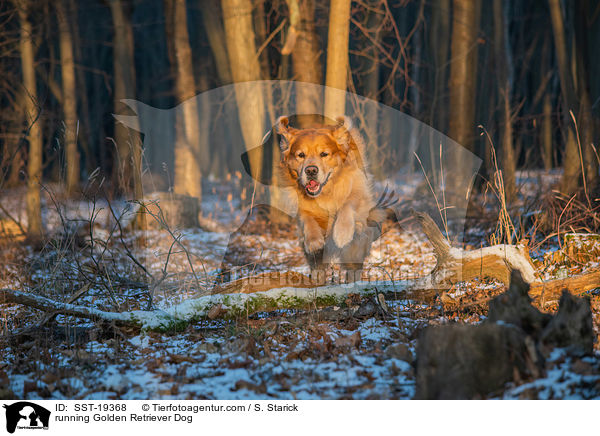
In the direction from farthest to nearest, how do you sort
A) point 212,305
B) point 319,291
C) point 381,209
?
point 381,209 → point 319,291 → point 212,305

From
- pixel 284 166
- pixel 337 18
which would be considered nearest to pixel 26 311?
pixel 284 166

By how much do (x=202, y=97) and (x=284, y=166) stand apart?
12179 millimetres

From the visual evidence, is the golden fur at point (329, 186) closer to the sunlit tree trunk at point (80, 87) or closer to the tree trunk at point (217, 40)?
the tree trunk at point (217, 40)

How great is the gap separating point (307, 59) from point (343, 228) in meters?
3.91

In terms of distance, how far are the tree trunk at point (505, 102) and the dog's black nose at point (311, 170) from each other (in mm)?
4139

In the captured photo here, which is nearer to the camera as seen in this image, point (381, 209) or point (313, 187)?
point (313, 187)

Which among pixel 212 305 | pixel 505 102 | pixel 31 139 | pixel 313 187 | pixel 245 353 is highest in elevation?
pixel 505 102

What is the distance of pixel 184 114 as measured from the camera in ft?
33.8

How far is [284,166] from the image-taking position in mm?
A: 5902

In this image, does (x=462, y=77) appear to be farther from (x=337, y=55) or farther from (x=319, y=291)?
(x=319, y=291)

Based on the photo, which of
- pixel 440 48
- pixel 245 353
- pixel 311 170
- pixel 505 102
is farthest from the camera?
pixel 440 48

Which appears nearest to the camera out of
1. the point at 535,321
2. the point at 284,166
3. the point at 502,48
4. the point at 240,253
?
the point at 535,321
